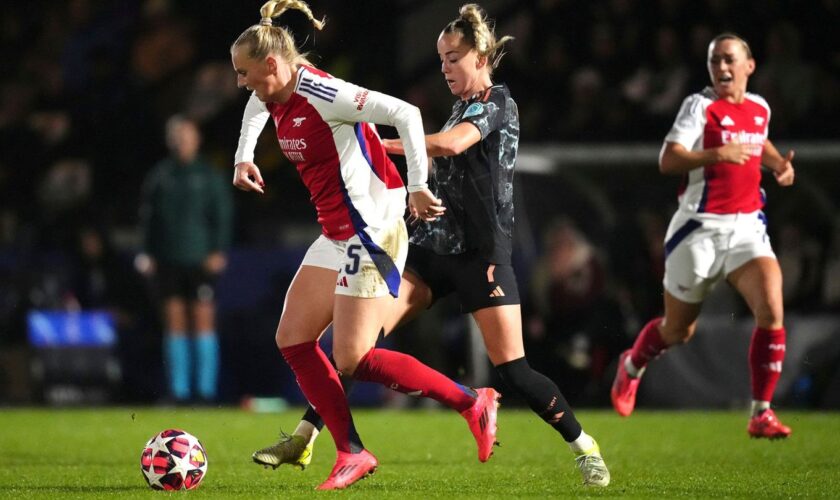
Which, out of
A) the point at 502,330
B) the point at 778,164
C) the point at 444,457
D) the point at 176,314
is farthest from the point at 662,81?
the point at 502,330

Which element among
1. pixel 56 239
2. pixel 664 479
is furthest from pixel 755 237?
pixel 56 239

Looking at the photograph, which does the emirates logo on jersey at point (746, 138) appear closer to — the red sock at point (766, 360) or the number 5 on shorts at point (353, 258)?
the red sock at point (766, 360)

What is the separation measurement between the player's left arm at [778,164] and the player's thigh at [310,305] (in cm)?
303

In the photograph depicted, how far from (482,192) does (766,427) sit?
8.01 ft

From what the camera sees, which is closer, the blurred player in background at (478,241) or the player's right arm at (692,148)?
the blurred player in background at (478,241)

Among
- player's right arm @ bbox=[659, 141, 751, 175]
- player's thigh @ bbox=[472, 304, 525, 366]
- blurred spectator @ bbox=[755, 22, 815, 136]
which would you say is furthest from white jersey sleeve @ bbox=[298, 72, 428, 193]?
blurred spectator @ bbox=[755, 22, 815, 136]

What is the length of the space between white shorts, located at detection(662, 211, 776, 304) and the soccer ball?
3.17 meters

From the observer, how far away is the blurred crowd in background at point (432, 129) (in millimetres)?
11555

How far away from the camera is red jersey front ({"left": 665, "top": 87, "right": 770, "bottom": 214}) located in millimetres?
7609

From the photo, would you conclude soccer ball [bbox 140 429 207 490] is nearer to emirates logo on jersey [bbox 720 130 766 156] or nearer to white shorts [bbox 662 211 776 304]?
white shorts [bbox 662 211 776 304]

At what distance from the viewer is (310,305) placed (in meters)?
5.83

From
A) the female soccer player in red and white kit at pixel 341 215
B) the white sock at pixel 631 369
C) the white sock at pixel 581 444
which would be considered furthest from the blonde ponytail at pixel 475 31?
the white sock at pixel 631 369

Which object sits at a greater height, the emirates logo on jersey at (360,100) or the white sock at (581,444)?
the emirates logo on jersey at (360,100)

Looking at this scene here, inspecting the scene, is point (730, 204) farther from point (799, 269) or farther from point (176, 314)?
point (176, 314)
